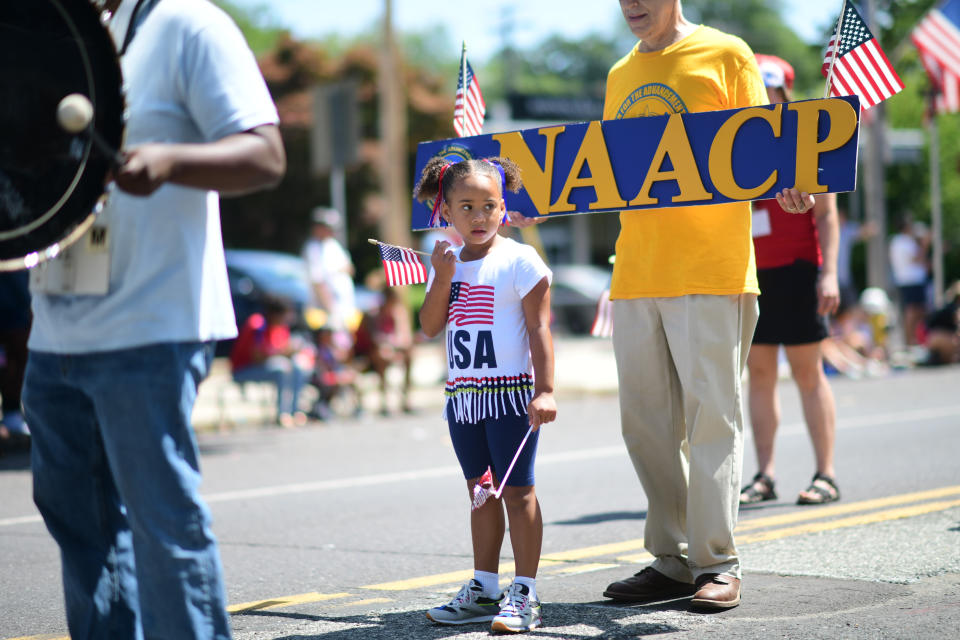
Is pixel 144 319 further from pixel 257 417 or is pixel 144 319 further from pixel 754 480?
pixel 257 417

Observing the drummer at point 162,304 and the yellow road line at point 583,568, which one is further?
the yellow road line at point 583,568

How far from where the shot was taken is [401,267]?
4336mm

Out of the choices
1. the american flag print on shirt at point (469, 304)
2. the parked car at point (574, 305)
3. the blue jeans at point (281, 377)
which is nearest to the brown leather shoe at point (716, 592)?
the american flag print on shirt at point (469, 304)

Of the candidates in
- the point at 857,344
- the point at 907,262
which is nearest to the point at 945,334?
the point at 857,344

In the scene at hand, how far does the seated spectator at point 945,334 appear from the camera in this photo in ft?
52.2

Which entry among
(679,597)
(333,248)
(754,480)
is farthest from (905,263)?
(679,597)

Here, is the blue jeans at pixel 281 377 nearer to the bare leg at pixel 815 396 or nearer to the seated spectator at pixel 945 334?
the bare leg at pixel 815 396

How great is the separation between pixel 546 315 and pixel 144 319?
164 cm

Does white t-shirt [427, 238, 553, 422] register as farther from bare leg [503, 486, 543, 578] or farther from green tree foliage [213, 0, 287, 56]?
green tree foliage [213, 0, 287, 56]

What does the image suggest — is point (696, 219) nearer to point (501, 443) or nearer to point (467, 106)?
point (501, 443)

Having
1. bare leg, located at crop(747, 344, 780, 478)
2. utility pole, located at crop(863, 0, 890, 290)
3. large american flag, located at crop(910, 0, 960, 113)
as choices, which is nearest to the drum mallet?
bare leg, located at crop(747, 344, 780, 478)

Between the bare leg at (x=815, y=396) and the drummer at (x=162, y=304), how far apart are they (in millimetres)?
4105

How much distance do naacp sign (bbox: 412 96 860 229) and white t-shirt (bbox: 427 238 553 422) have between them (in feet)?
1.58

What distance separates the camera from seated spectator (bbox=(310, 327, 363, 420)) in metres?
11.9
